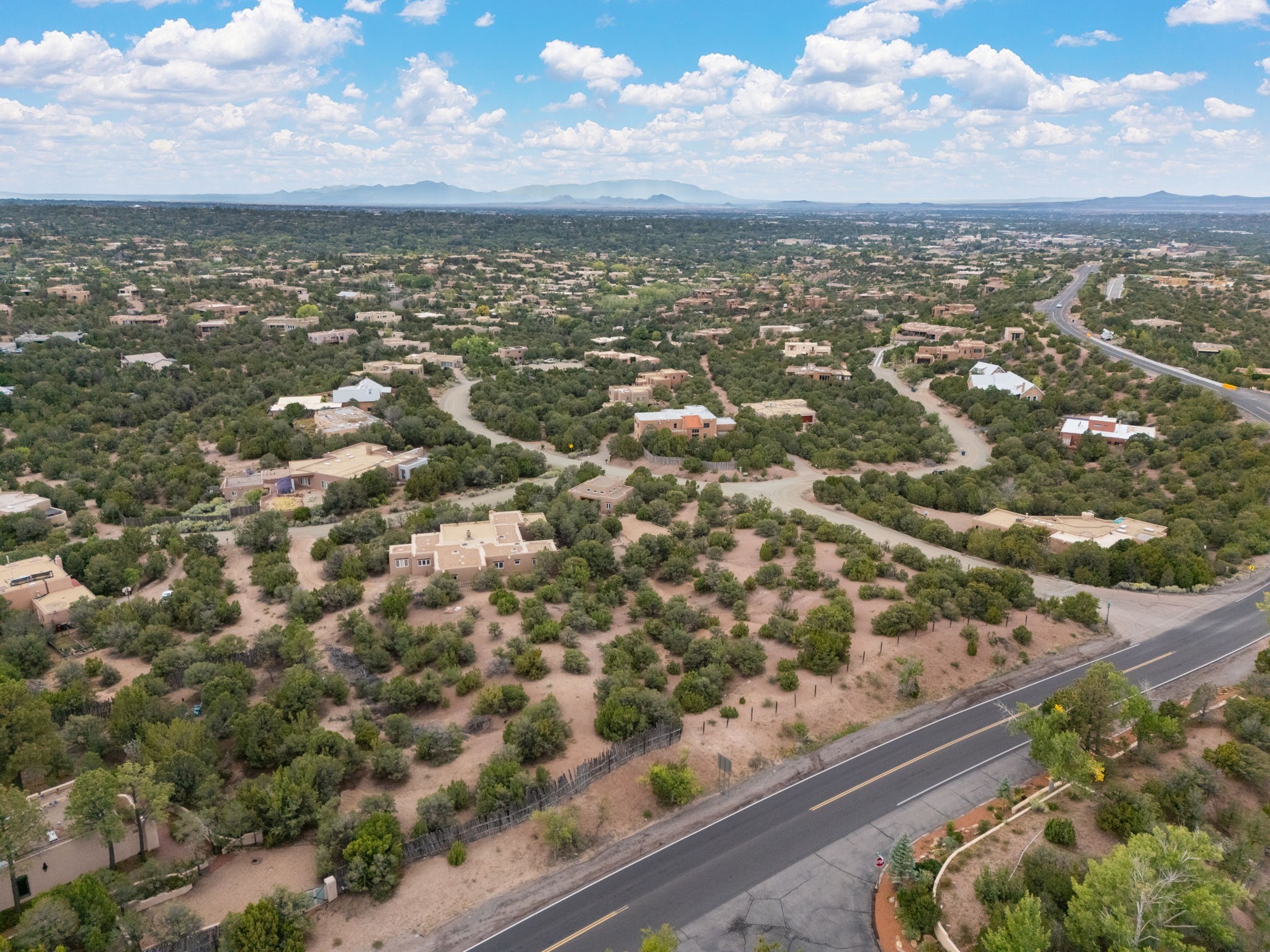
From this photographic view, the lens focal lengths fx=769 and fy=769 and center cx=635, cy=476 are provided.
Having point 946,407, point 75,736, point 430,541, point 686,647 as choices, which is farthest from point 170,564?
point 946,407

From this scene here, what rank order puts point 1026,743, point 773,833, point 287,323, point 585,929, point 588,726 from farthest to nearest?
point 287,323 → point 588,726 → point 1026,743 → point 773,833 → point 585,929

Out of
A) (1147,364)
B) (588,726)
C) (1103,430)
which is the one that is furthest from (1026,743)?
(1147,364)

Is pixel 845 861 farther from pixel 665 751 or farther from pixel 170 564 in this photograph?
pixel 170 564

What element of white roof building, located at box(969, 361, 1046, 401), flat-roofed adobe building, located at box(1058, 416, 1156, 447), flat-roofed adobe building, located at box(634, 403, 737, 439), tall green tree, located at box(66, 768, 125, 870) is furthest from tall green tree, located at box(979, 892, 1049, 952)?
white roof building, located at box(969, 361, 1046, 401)

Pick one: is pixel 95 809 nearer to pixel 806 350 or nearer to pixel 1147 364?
pixel 806 350

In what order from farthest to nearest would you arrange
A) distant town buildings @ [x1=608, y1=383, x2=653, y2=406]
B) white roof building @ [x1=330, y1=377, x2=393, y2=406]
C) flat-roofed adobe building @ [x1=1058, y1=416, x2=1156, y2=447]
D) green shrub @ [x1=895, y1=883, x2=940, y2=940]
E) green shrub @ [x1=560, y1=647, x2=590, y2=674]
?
1. distant town buildings @ [x1=608, y1=383, x2=653, y2=406]
2. white roof building @ [x1=330, y1=377, x2=393, y2=406]
3. flat-roofed adobe building @ [x1=1058, y1=416, x2=1156, y2=447]
4. green shrub @ [x1=560, y1=647, x2=590, y2=674]
5. green shrub @ [x1=895, y1=883, x2=940, y2=940]

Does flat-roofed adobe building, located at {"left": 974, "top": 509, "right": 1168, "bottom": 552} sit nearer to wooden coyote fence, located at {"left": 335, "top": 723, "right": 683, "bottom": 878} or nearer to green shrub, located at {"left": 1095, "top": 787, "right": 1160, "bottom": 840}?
green shrub, located at {"left": 1095, "top": 787, "right": 1160, "bottom": 840}
